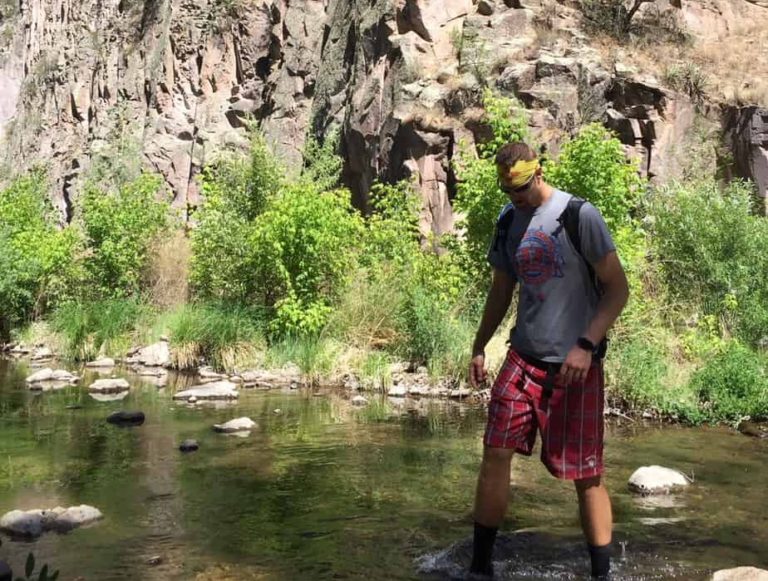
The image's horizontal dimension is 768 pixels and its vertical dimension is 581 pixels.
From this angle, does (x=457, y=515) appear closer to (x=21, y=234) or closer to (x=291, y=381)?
(x=291, y=381)

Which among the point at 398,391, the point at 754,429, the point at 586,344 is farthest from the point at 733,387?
the point at 586,344

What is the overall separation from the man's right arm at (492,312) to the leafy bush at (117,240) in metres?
16.6

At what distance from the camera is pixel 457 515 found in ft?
19.6

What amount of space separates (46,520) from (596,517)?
3400mm

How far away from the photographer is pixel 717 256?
14.0 m

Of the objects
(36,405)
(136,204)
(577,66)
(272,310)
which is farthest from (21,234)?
(577,66)

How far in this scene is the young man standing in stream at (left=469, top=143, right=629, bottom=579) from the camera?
404 cm

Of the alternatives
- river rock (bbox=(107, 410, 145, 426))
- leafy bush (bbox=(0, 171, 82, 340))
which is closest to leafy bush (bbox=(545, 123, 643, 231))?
river rock (bbox=(107, 410, 145, 426))

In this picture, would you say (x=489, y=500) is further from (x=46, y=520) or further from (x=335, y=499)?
(x=46, y=520)

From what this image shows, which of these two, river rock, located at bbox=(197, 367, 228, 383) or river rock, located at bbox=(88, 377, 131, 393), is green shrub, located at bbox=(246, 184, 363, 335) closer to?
river rock, located at bbox=(197, 367, 228, 383)

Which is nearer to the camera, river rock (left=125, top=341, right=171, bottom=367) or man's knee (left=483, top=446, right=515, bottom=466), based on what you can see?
man's knee (left=483, top=446, right=515, bottom=466)

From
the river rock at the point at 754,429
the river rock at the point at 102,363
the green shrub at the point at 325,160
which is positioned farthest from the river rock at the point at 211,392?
the green shrub at the point at 325,160

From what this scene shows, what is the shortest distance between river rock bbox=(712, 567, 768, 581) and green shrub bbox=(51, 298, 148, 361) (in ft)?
50.1

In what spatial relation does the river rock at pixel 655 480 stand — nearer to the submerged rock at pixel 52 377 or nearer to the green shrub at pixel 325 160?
the submerged rock at pixel 52 377
